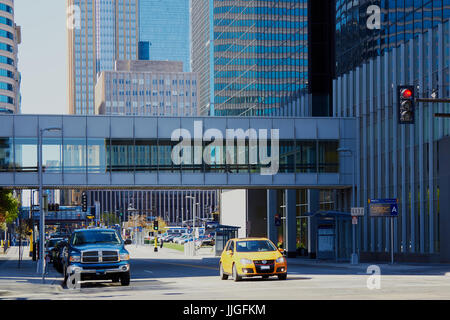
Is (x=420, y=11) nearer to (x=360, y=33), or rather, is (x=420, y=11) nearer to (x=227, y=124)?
(x=360, y=33)

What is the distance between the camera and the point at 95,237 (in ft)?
94.7

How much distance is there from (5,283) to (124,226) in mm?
158985

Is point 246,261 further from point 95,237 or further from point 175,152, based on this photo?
point 175,152

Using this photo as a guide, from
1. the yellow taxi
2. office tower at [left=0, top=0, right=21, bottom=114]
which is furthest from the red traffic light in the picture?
office tower at [left=0, top=0, right=21, bottom=114]

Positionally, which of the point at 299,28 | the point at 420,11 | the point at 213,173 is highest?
the point at 299,28

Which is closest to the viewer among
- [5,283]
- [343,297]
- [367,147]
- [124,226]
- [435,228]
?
[343,297]

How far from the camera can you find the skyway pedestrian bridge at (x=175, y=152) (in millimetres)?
52016

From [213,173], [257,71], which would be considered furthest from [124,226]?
[213,173]

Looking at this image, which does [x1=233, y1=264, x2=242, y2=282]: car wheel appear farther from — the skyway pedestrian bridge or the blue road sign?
the skyway pedestrian bridge

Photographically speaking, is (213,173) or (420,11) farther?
(213,173)

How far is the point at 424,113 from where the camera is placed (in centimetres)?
4519

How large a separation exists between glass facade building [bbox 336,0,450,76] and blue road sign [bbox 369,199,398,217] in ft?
34.3

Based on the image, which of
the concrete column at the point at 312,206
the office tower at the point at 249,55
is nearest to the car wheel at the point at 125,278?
the concrete column at the point at 312,206

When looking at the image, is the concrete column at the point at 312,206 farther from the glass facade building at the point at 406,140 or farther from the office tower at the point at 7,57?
the office tower at the point at 7,57
